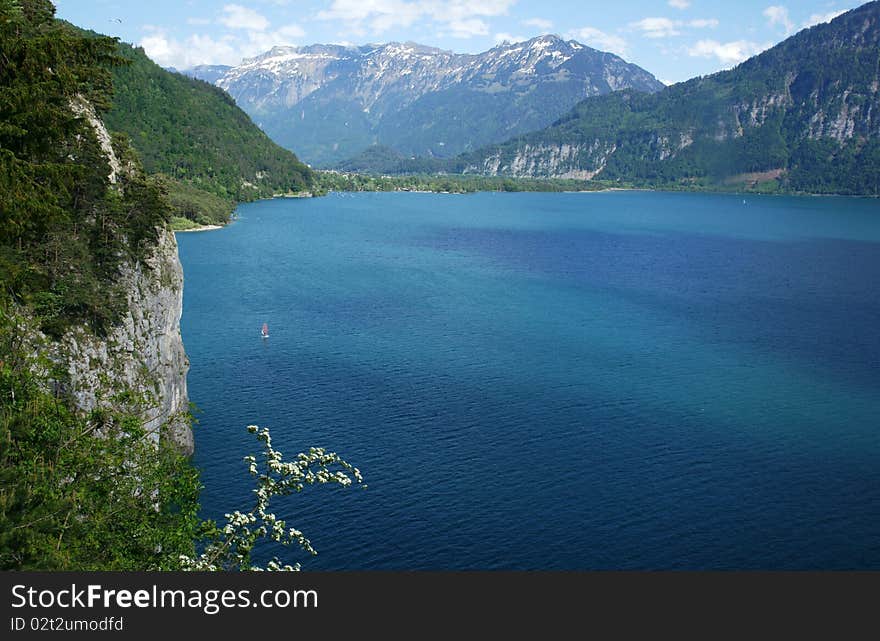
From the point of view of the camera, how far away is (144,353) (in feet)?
156

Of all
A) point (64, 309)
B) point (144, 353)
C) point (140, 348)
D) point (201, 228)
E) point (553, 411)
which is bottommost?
point (553, 411)

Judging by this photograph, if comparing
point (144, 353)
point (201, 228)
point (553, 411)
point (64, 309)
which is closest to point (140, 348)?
point (144, 353)

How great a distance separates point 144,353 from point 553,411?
31.2m

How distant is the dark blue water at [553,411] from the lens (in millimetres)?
44969

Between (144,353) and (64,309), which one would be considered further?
(144,353)

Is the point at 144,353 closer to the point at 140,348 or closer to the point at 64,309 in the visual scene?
the point at 140,348

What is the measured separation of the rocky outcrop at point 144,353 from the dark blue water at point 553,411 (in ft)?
17.4

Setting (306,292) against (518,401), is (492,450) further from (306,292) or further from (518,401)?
(306,292)

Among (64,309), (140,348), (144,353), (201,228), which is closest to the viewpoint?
(64,309)

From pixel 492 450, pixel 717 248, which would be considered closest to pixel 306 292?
pixel 492 450

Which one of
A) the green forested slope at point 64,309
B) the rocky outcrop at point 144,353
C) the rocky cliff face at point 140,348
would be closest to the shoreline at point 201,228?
the green forested slope at point 64,309

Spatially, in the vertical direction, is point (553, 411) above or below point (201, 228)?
below

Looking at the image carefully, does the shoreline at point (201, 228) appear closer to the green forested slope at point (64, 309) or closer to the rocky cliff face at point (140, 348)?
the green forested slope at point (64, 309)

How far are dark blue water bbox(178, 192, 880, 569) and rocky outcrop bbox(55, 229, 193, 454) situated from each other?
5.31m
